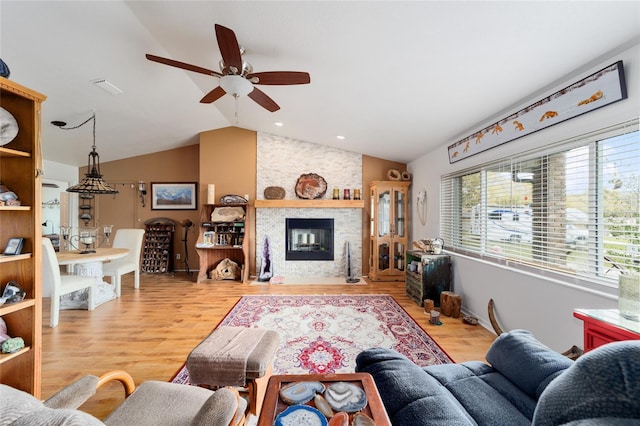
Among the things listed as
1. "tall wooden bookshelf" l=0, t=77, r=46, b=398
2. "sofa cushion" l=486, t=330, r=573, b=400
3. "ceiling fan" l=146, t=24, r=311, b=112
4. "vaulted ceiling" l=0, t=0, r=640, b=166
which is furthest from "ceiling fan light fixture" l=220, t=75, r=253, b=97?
"sofa cushion" l=486, t=330, r=573, b=400

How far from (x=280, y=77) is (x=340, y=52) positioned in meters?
0.53

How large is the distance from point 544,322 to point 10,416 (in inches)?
120

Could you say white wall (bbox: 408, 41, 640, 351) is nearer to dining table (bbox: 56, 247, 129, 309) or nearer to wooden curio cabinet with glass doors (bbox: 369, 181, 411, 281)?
wooden curio cabinet with glass doors (bbox: 369, 181, 411, 281)

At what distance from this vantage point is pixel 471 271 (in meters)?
3.10

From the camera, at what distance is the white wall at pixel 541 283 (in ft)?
5.32

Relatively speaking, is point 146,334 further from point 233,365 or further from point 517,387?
point 517,387

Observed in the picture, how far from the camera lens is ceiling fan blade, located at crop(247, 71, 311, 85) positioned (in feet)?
6.75

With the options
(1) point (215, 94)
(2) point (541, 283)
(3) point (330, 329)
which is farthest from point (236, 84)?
(2) point (541, 283)

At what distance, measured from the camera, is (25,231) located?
159 cm

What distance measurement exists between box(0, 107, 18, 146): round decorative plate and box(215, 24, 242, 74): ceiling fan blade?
131cm

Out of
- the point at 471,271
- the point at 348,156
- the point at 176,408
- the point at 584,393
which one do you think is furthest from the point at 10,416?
the point at 348,156

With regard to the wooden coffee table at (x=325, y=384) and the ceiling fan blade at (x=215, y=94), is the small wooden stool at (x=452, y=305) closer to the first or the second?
the wooden coffee table at (x=325, y=384)

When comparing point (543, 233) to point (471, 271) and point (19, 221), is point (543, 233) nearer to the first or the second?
point (471, 271)

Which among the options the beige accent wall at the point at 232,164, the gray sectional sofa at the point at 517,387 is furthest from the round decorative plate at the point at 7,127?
the beige accent wall at the point at 232,164
